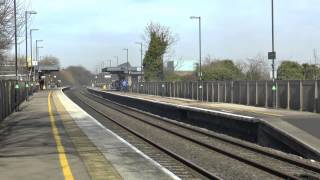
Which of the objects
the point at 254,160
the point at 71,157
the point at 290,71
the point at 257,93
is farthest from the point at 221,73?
the point at 71,157

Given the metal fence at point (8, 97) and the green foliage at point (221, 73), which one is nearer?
the metal fence at point (8, 97)

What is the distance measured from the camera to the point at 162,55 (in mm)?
115875

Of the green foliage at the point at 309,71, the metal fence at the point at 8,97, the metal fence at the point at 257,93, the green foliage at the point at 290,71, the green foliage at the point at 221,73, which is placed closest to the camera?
the metal fence at the point at 8,97

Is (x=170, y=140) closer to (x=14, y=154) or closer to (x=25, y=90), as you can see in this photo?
(x=14, y=154)

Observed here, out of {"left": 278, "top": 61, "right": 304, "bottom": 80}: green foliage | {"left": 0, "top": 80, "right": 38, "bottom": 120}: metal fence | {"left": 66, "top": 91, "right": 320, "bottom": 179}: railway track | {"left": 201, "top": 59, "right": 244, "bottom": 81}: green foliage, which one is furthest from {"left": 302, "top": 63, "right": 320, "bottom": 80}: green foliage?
{"left": 66, "top": 91, "right": 320, "bottom": 179}: railway track

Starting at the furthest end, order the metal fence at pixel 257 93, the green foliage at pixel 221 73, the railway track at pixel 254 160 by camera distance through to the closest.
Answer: the green foliage at pixel 221 73
the metal fence at pixel 257 93
the railway track at pixel 254 160

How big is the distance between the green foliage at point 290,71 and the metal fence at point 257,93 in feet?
38.5

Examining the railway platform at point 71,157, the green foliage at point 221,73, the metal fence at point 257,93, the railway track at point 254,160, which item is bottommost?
the railway track at point 254,160

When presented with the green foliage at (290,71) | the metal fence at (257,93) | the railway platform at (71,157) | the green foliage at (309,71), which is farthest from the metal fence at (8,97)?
the green foliage at (309,71)

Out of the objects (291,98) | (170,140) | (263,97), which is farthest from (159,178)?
(263,97)

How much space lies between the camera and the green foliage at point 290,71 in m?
71.9

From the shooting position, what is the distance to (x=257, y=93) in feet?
156

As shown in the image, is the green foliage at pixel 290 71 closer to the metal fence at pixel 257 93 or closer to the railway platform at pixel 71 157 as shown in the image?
the metal fence at pixel 257 93

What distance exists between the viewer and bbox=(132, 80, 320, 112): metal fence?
37.3m
